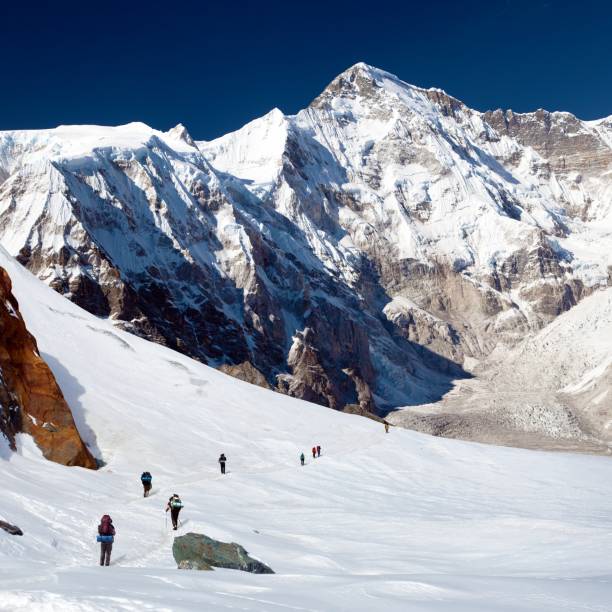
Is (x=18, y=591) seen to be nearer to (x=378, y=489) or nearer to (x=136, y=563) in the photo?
(x=136, y=563)

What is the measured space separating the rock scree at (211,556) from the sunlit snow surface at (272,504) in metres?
1.16

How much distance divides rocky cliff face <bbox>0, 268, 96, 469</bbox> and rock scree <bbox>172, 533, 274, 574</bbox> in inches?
654

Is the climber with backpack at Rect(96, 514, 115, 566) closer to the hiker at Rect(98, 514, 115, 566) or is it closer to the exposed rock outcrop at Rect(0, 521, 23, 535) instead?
the hiker at Rect(98, 514, 115, 566)

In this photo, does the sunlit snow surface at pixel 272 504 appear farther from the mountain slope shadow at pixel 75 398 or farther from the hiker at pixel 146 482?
the hiker at pixel 146 482

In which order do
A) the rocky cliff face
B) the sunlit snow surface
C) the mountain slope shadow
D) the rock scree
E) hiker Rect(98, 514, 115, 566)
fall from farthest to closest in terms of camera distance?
the mountain slope shadow
the rocky cliff face
hiker Rect(98, 514, 115, 566)
the rock scree
the sunlit snow surface

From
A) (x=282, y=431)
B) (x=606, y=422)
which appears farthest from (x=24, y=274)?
(x=606, y=422)

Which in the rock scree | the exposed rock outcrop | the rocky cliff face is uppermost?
the rocky cliff face

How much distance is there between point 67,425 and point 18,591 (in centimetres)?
2769

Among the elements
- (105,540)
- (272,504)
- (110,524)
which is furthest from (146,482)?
(105,540)

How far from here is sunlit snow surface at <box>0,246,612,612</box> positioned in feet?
47.2

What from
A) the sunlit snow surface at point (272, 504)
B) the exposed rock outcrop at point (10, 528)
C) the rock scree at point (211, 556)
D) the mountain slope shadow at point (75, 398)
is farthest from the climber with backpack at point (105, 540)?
the mountain slope shadow at point (75, 398)

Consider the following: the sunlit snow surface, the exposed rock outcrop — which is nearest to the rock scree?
the sunlit snow surface

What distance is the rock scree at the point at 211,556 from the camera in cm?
1878

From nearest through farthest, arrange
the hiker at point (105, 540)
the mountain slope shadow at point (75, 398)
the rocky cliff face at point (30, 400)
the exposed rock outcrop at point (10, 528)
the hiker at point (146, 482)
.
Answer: the hiker at point (105, 540), the exposed rock outcrop at point (10, 528), the hiker at point (146, 482), the rocky cliff face at point (30, 400), the mountain slope shadow at point (75, 398)
